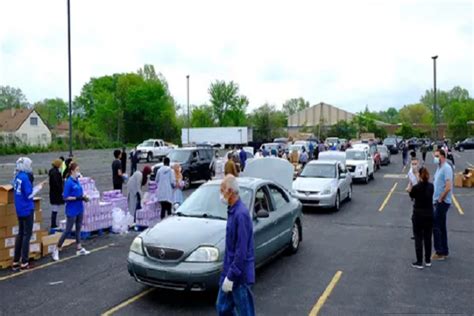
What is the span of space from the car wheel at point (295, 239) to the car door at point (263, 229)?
48.1 inches

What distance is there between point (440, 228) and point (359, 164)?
15330 mm

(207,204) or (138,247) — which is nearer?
(138,247)

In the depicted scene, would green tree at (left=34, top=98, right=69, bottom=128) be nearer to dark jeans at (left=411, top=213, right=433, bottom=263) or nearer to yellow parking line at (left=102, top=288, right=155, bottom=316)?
yellow parking line at (left=102, top=288, right=155, bottom=316)

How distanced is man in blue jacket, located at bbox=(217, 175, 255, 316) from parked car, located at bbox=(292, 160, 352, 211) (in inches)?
403

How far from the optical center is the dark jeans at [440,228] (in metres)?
8.74

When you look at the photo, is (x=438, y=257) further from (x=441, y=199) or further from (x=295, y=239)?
(x=295, y=239)

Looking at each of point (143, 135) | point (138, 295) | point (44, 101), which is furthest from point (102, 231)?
point (44, 101)

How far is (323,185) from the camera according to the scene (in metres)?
15.0

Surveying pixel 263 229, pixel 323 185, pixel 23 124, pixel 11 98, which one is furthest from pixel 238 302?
pixel 11 98

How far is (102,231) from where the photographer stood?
37.1 feet

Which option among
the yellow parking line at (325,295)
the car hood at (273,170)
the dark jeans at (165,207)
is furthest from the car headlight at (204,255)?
the car hood at (273,170)

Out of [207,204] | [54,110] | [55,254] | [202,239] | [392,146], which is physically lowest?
[55,254]

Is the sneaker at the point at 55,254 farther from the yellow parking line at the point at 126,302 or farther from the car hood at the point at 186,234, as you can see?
the car hood at the point at 186,234

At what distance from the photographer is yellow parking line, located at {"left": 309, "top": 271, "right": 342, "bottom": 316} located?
6.21 m
